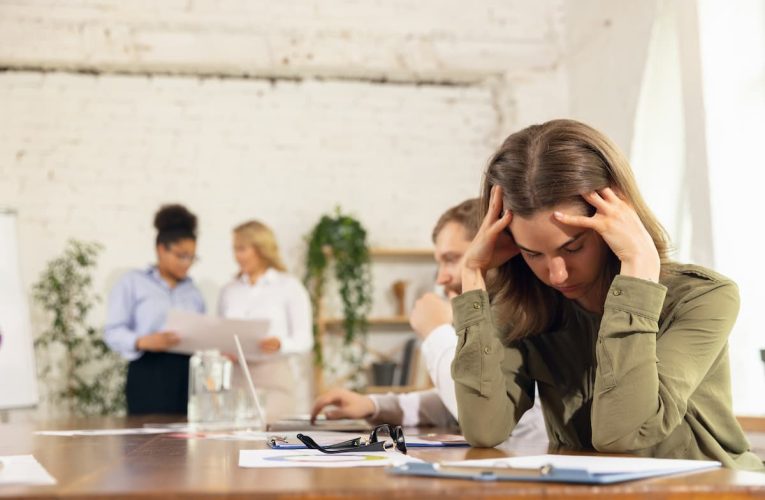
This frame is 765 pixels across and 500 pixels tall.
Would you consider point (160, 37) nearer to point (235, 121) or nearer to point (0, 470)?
point (235, 121)

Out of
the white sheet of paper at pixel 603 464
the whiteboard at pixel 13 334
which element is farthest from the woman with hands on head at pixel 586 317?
the whiteboard at pixel 13 334

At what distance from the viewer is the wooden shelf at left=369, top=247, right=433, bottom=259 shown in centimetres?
559

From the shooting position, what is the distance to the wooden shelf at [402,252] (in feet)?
18.3

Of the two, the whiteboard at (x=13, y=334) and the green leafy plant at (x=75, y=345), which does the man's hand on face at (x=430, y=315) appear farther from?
the green leafy plant at (x=75, y=345)

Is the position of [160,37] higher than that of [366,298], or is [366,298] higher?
[160,37]

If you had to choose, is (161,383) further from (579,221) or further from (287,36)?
(579,221)

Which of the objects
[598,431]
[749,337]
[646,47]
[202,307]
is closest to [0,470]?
[598,431]

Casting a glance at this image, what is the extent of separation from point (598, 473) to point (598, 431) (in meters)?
0.40

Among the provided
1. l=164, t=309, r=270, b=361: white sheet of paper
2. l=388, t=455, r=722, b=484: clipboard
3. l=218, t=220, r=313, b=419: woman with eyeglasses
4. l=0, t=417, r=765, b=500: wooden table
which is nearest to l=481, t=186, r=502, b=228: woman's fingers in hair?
l=0, t=417, r=765, b=500: wooden table

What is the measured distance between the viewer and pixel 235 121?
225 inches

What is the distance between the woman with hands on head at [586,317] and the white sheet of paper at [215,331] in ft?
5.86

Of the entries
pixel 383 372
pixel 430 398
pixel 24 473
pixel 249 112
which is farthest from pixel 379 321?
pixel 24 473

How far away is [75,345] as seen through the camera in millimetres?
5246

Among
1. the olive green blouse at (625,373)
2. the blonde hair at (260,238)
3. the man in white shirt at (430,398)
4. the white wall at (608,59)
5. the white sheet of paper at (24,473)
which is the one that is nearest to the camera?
the white sheet of paper at (24,473)
